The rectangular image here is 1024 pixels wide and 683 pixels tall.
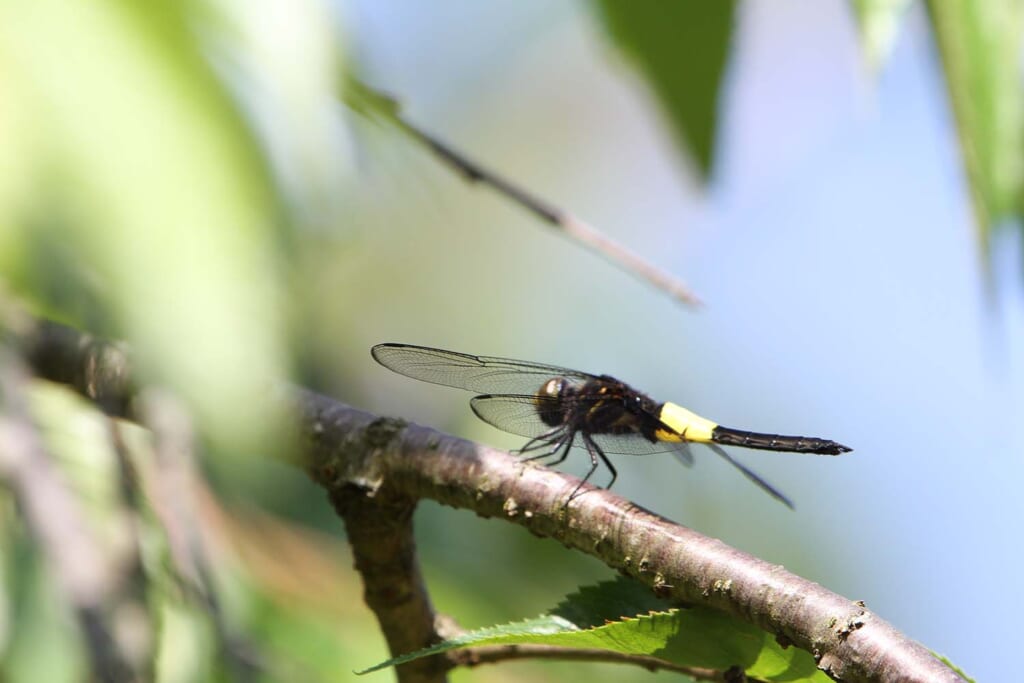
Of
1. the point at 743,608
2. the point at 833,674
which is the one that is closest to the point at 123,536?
the point at 743,608

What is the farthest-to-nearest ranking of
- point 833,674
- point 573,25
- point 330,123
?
1. point 573,25
2. point 833,674
3. point 330,123

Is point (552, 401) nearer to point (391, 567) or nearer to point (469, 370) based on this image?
point (469, 370)

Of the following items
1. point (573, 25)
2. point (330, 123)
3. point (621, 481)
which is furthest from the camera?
point (573, 25)

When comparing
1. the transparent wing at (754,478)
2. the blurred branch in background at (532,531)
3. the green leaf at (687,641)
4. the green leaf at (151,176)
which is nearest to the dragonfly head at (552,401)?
the transparent wing at (754,478)

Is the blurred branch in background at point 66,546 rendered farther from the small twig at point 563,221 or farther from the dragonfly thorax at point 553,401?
the dragonfly thorax at point 553,401

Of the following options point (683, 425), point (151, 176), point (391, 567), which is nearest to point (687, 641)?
point (391, 567)

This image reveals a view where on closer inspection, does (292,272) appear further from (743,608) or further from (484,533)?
(484,533)
